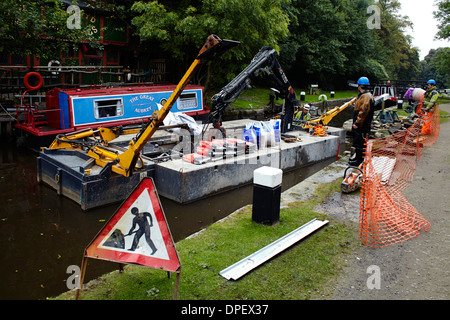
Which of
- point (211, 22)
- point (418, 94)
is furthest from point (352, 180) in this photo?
point (418, 94)

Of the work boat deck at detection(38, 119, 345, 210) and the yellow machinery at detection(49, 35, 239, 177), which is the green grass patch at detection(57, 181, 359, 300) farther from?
the work boat deck at detection(38, 119, 345, 210)

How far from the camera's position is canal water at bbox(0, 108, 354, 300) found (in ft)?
19.6

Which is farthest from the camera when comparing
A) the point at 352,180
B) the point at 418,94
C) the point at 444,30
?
the point at 444,30

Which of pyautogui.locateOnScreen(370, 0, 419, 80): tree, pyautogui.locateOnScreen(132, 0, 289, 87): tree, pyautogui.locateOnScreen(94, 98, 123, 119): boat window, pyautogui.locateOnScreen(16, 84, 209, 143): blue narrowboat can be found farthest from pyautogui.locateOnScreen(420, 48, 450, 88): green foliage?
pyautogui.locateOnScreen(94, 98, 123, 119): boat window

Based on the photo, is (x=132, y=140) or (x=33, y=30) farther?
(x=33, y=30)

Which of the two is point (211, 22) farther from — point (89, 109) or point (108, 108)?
point (89, 109)

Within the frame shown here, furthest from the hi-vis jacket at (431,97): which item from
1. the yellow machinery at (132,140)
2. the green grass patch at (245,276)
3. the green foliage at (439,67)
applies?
the green foliage at (439,67)

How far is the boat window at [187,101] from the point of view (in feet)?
50.4

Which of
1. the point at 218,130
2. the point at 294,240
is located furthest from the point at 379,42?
the point at 294,240

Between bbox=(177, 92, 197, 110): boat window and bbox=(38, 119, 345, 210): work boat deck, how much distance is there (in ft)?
13.0

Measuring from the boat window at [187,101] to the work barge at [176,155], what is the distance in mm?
2616

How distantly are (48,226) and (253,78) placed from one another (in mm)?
7695

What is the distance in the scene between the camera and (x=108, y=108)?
13.2 metres

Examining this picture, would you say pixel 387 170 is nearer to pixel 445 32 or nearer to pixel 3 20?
pixel 3 20
